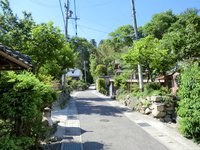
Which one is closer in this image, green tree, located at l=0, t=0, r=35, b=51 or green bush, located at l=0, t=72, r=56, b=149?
green bush, located at l=0, t=72, r=56, b=149

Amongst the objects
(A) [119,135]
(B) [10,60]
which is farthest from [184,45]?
(B) [10,60]

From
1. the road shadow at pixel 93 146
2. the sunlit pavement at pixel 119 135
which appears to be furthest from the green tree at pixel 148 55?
the road shadow at pixel 93 146

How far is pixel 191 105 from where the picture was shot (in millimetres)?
7770

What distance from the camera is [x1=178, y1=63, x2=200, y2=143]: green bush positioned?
7.50m

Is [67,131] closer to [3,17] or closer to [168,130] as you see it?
[168,130]

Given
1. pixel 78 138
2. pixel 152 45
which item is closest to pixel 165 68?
pixel 152 45

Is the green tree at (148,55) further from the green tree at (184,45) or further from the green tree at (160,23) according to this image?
the green tree at (160,23)

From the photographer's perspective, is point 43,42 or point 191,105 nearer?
point 191,105

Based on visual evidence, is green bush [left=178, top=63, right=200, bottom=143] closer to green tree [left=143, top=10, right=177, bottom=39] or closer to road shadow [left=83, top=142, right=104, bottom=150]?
road shadow [left=83, top=142, right=104, bottom=150]

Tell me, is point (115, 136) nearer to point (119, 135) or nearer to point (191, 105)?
point (119, 135)

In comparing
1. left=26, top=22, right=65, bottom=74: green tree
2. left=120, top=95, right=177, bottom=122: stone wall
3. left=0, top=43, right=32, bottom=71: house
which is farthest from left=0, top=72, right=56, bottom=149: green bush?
left=26, top=22, right=65, bottom=74: green tree

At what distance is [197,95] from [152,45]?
7.74 metres

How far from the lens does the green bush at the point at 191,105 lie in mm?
7503

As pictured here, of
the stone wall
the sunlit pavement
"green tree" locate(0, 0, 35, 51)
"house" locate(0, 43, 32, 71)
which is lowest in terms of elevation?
the sunlit pavement
